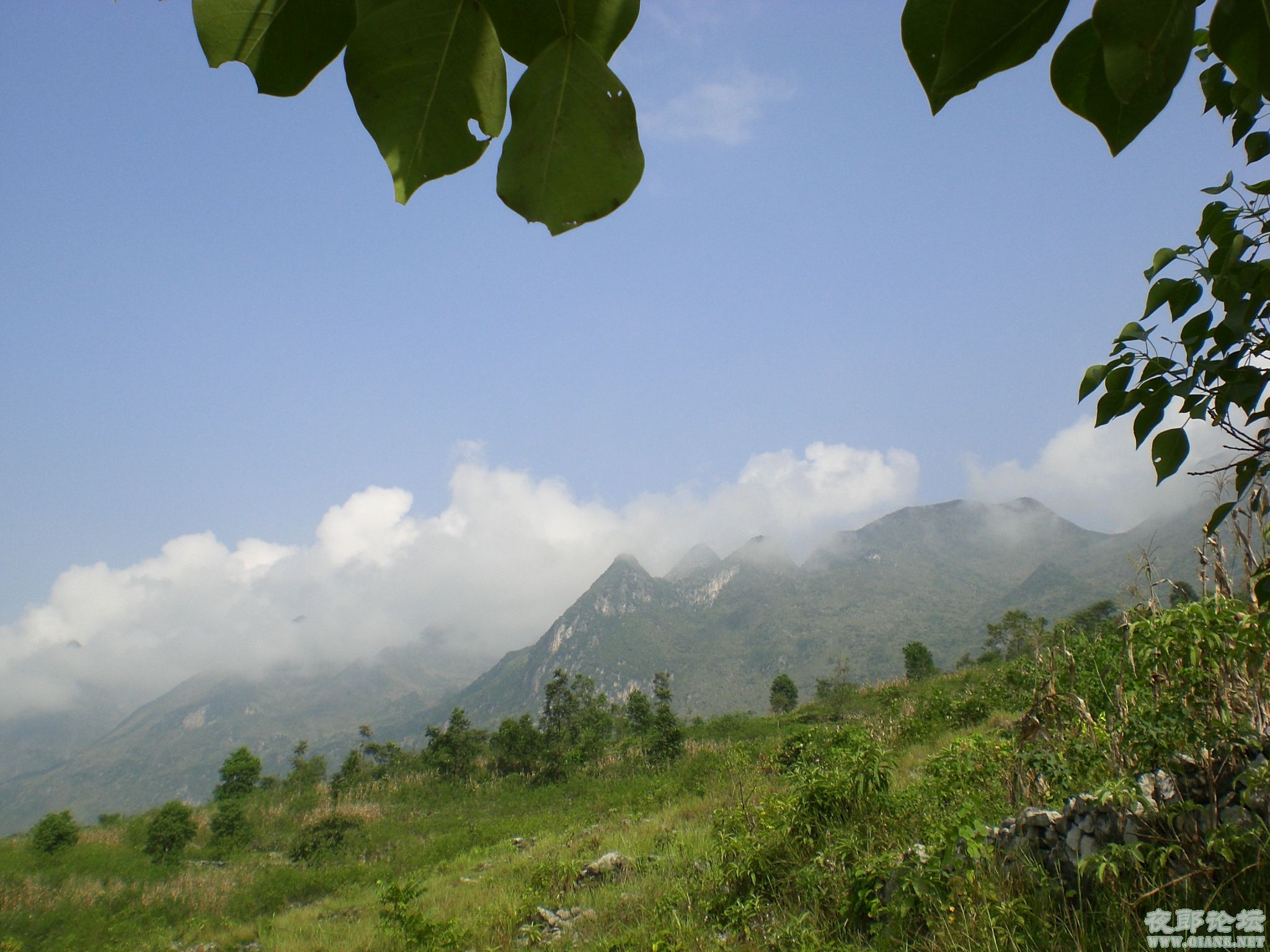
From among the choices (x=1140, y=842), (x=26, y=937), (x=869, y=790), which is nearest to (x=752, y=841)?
(x=869, y=790)

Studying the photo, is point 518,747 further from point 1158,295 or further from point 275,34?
point 275,34

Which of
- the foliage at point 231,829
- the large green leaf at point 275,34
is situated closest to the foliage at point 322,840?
the foliage at point 231,829

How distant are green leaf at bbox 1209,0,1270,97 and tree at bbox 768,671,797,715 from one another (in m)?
26.6

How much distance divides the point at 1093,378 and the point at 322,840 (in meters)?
14.1

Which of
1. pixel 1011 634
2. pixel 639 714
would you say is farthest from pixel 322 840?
pixel 1011 634

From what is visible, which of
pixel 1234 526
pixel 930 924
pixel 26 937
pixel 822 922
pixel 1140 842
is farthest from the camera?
pixel 26 937

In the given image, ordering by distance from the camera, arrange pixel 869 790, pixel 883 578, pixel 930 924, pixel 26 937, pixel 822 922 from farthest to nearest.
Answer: pixel 883 578
pixel 26 937
pixel 869 790
pixel 822 922
pixel 930 924

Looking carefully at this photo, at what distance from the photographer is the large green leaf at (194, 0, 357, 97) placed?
0.97ft

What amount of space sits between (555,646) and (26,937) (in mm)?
115633

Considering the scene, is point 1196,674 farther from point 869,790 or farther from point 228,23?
point 228,23

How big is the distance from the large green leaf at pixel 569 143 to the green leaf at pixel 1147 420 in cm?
87

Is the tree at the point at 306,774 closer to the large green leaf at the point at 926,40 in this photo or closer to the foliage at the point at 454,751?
the foliage at the point at 454,751

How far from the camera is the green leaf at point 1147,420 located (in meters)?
0.88

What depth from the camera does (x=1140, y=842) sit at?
8.96 ft
